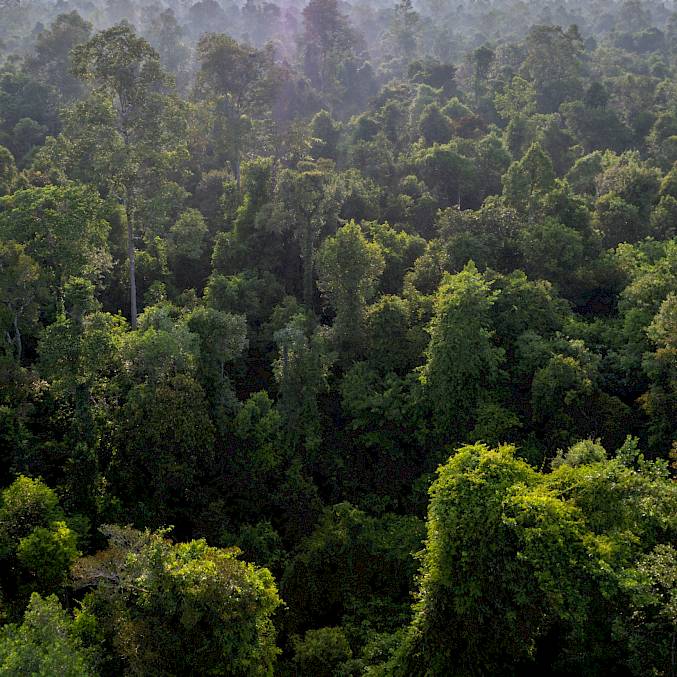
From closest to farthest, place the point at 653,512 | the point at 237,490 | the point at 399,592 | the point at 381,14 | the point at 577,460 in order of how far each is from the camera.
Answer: the point at 653,512
the point at 577,460
the point at 399,592
the point at 237,490
the point at 381,14

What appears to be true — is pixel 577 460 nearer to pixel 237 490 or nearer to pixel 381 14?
pixel 237 490

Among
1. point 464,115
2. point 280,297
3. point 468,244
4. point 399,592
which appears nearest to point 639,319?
point 468,244

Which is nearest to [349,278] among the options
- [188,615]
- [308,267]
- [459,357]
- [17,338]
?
[308,267]

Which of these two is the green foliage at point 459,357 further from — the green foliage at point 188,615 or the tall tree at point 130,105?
the tall tree at point 130,105

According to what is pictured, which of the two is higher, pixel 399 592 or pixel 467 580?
pixel 467 580

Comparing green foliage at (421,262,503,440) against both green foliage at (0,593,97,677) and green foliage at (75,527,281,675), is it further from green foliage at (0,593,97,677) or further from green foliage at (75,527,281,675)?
green foliage at (0,593,97,677)

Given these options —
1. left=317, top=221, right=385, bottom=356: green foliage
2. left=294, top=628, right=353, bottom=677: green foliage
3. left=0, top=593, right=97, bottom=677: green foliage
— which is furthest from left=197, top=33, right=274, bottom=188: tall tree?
left=0, top=593, right=97, bottom=677: green foliage

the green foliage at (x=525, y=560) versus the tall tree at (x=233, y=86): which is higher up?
the tall tree at (x=233, y=86)

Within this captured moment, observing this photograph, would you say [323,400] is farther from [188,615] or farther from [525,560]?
[525,560]

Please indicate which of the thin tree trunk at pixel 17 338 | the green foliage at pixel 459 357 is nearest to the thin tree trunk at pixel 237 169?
the thin tree trunk at pixel 17 338
